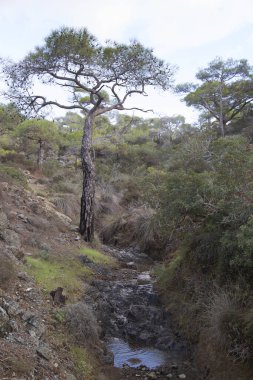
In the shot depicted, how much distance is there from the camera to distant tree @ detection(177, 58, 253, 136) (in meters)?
27.2

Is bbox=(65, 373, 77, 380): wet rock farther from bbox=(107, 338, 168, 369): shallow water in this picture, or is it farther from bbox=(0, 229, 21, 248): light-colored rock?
bbox=(0, 229, 21, 248): light-colored rock

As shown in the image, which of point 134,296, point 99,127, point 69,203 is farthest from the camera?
point 99,127

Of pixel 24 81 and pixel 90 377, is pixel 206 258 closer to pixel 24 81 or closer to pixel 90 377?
pixel 90 377

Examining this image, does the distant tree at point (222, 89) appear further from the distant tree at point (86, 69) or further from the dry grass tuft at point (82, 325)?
the dry grass tuft at point (82, 325)

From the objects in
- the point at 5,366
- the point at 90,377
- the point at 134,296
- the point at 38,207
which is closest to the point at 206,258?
the point at 134,296

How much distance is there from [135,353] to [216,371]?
5.34 ft

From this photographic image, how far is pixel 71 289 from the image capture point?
27.7 ft

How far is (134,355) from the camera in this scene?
683cm

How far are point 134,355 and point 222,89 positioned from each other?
2426 centimetres

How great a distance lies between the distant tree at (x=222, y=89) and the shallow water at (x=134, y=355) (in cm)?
2167

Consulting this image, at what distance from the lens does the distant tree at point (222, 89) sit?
27.2 metres

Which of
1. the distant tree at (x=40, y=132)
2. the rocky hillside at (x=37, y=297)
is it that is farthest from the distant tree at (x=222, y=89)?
the rocky hillside at (x=37, y=297)

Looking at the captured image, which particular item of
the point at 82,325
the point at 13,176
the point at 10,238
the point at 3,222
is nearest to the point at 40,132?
the point at 13,176

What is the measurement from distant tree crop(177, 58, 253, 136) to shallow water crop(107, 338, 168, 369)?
2167 cm
